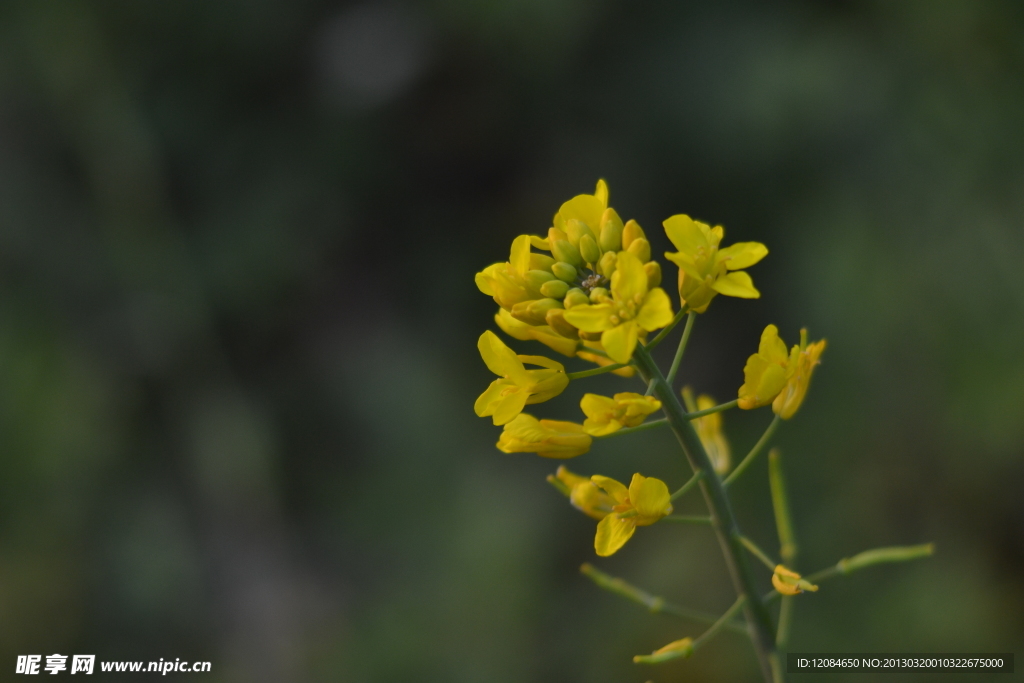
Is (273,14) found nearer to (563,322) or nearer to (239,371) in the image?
(239,371)

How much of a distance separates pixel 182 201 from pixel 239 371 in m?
1.62

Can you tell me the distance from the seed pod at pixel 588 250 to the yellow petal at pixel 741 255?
222 mm

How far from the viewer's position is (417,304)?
629 centimetres

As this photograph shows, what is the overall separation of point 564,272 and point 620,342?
Result: 25 cm

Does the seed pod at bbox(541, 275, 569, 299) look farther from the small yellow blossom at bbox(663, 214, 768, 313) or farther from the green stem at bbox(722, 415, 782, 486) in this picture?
the green stem at bbox(722, 415, 782, 486)

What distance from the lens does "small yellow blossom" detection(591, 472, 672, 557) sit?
1164mm

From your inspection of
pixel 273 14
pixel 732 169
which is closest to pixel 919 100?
pixel 732 169

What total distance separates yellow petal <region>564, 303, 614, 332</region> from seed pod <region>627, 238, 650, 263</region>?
13cm

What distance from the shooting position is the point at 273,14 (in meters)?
6.16

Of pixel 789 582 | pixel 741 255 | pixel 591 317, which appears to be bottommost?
pixel 789 582

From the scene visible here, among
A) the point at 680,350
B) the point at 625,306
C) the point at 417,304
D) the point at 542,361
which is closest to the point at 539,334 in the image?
the point at 542,361

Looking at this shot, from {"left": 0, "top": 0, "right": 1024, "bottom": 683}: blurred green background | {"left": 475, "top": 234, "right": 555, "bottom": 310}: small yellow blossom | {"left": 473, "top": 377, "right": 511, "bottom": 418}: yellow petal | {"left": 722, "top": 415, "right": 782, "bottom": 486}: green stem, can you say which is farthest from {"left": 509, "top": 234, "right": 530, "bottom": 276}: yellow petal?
{"left": 0, "top": 0, "right": 1024, "bottom": 683}: blurred green background

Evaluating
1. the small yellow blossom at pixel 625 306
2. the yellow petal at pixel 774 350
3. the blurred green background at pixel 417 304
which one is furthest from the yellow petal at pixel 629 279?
the blurred green background at pixel 417 304

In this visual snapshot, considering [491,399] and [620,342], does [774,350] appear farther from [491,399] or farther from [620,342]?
[491,399]
